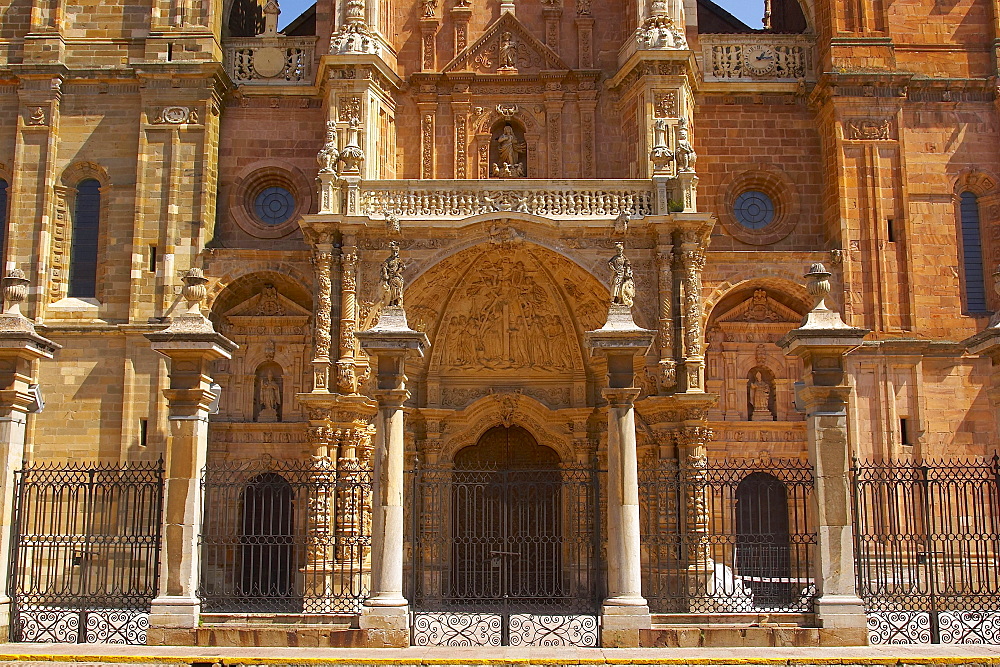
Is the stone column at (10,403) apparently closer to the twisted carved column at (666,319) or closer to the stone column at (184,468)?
the stone column at (184,468)

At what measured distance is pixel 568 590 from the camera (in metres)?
21.1

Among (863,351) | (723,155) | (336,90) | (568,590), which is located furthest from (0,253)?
(863,351)

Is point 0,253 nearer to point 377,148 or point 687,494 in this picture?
point 377,148

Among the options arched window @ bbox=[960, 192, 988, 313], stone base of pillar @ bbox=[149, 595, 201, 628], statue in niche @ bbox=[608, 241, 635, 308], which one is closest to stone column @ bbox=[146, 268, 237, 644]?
stone base of pillar @ bbox=[149, 595, 201, 628]

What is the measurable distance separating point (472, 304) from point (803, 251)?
276 inches

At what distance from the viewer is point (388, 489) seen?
43.2 ft

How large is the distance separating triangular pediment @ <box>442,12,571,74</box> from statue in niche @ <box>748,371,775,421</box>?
8.20 metres

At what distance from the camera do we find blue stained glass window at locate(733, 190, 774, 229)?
2330 centimetres

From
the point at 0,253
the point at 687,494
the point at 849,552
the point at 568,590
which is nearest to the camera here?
the point at 849,552

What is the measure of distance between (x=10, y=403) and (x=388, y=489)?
4.92m

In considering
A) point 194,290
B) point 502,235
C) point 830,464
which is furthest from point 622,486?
point 502,235

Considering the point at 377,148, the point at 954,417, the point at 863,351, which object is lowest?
the point at 954,417

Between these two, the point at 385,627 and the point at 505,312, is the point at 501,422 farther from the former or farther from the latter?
the point at 385,627

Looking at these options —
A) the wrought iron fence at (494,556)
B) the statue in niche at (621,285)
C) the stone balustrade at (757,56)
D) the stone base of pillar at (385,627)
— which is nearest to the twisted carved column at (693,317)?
the wrought iron fence at (494,556)
